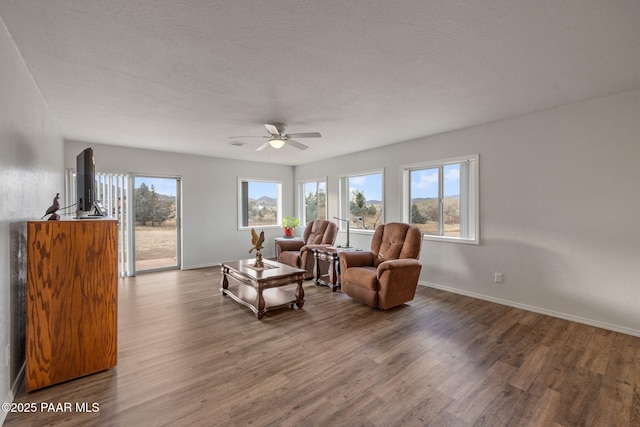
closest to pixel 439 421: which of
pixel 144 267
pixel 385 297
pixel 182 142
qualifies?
pixel 385 297

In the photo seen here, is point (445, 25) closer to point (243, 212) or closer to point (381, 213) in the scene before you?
point (381, 213)

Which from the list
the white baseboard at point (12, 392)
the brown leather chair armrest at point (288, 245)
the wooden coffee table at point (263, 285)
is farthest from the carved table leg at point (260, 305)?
the brown leather chair armrest at point (288, 245)

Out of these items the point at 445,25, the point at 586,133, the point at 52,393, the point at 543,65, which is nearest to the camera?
the point at 445,25

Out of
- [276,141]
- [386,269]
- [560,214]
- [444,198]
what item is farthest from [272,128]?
[560,214]

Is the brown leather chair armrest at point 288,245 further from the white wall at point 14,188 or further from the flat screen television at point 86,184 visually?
the white wall at point 14,188

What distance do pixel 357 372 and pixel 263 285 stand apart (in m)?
1.51

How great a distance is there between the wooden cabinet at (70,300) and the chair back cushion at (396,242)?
323 cm

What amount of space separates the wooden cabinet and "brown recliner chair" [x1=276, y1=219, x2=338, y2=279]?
10.4ft

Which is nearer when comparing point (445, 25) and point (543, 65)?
point (445, 25)

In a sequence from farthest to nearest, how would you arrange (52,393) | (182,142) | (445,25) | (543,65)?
1. (182,142)
2. (543,65)
3. (52,393)
4. (445,25)

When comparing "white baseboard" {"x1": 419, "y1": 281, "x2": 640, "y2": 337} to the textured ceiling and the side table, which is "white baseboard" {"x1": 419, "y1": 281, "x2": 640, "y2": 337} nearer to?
→ the side table

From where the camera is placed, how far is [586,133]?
3123mm

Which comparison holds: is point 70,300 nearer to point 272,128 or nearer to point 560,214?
point 272,128

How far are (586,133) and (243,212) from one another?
6255 mm
